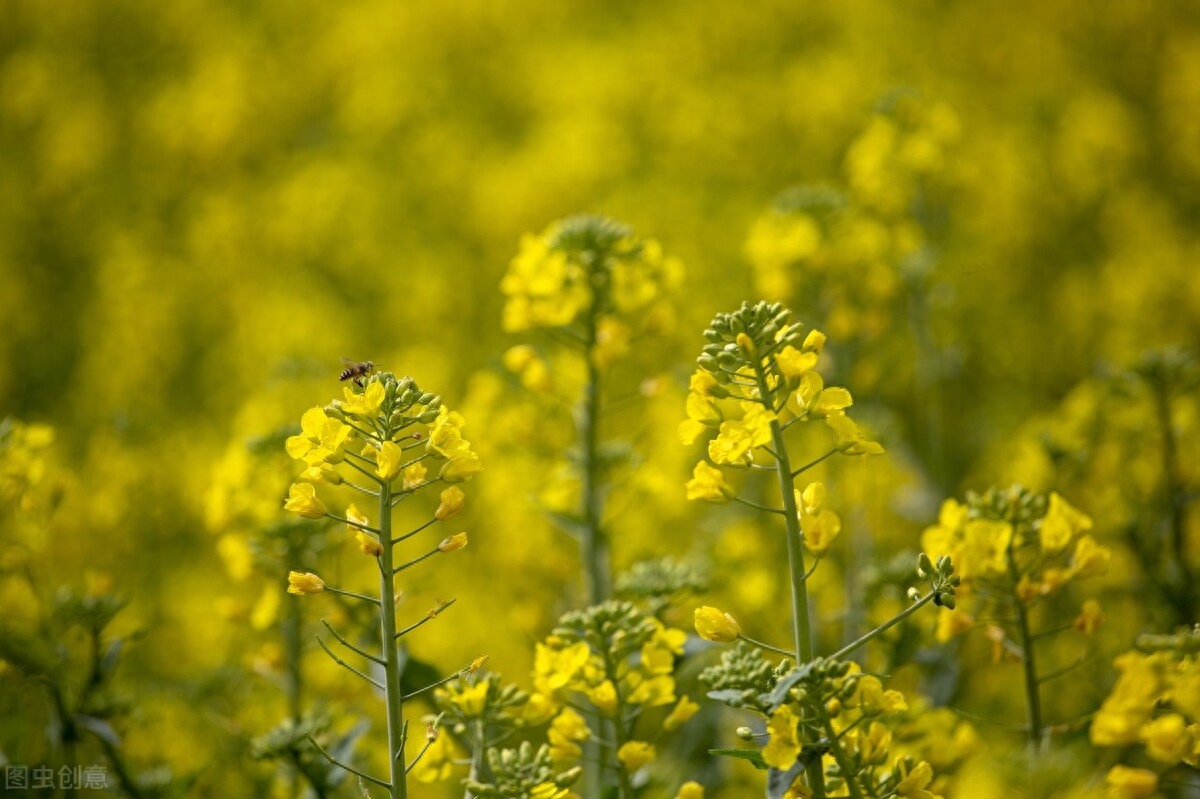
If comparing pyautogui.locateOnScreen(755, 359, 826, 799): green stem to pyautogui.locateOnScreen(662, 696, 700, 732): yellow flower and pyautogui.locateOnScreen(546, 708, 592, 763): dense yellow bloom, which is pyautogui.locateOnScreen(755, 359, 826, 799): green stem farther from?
pyautogui.locateOnScreen(546, 708, 592, 763): dense yellow bloom

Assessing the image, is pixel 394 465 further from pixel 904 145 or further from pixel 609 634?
pixel 904 145

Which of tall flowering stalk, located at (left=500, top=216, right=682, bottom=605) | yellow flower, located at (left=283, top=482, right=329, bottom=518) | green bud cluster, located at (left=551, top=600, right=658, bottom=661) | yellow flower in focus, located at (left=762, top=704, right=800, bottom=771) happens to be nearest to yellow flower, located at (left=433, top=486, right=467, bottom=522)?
yellow flower, located at (left=283, top=482, right=329, bottom=518)

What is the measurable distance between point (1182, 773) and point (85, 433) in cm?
656

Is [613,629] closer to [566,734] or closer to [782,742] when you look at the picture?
[566,734]

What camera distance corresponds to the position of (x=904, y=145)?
206 inches

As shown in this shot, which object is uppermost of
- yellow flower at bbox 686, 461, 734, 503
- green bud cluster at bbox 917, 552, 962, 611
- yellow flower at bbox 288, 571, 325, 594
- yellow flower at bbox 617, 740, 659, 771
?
yellow flower at bbox 686, 461, 734, 503

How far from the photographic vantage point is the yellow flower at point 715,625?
88.7 inches

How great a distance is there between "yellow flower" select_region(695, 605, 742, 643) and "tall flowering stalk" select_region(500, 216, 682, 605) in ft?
4.26

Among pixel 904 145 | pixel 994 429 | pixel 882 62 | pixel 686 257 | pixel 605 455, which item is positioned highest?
pixel 882 62

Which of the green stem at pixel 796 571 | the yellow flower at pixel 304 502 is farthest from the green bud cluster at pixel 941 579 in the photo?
the yellow flower at pixel 304 502

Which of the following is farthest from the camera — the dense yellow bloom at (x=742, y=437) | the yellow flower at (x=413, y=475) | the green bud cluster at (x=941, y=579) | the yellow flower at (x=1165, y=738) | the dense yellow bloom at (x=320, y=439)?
the yellow flower at (x=413, y=475)

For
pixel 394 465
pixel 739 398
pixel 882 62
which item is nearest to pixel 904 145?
pixel 739 398

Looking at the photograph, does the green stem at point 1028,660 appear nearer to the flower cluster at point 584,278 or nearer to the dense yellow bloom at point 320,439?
the flower cluster at point 584,278

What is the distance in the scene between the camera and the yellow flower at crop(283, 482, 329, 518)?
234 centimetres
